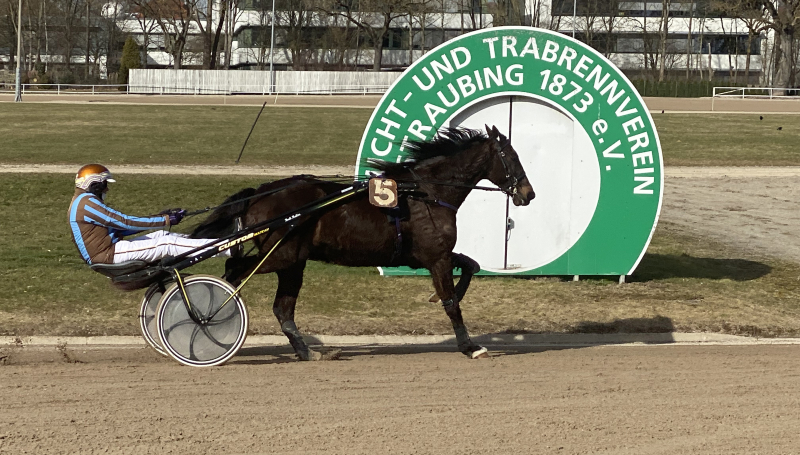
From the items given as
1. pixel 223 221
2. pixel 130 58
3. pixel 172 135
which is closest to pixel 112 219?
pixel 223 221

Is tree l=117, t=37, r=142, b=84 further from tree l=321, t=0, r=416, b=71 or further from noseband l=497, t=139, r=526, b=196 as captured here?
noseband l=497, t=139, r=526, b=196

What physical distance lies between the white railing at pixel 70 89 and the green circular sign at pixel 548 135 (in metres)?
50.3

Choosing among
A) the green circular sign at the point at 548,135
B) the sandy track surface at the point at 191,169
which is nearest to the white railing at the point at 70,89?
the sandy track surface at the point at 191,169

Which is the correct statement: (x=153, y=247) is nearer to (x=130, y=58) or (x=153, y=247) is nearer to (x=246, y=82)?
(x=246, y=82)

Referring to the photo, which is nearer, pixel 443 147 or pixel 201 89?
pixel 443 147

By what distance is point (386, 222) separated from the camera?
7652 millimetres

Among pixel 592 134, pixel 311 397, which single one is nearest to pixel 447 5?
pixel 592 134

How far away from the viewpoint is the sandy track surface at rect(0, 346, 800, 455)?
5.68 metres

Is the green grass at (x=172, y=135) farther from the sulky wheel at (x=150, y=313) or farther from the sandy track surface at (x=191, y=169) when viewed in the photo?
the sulky wheel at (x=150, y=313)

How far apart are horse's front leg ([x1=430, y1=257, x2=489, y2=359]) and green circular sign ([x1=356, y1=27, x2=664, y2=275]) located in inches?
128

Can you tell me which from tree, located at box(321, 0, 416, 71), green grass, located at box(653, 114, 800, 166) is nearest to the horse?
green grass, located at box(653, 114, 800, 166)

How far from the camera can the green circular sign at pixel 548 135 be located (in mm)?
10969

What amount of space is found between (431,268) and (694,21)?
8381cm

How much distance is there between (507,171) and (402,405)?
7.95 feet
